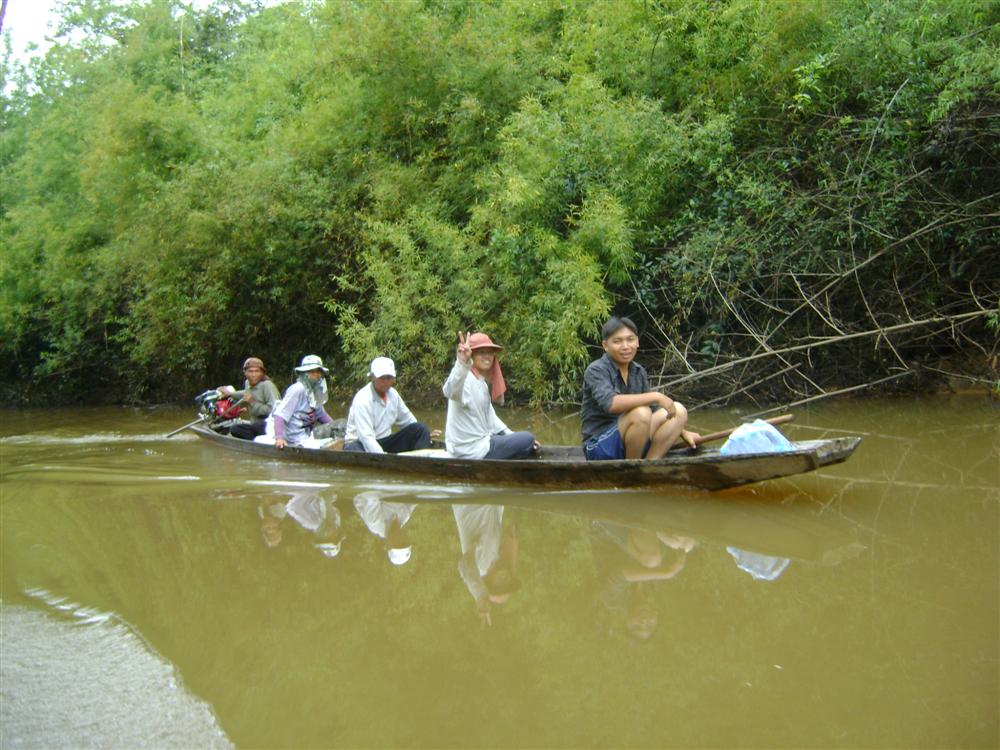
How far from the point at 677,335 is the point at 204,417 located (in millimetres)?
5152

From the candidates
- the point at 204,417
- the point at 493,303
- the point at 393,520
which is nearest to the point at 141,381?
the point at 204,417

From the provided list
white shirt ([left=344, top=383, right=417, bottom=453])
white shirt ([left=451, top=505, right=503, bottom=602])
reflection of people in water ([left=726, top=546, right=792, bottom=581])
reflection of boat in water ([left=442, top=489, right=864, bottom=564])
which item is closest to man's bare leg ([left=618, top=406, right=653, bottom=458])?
reflection of boat in water ([left=442, top=489, right=864, bottom=564])

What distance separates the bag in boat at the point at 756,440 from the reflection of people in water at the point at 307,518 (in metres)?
2.34

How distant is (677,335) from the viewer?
9617mm

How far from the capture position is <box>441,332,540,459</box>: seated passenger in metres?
6.23

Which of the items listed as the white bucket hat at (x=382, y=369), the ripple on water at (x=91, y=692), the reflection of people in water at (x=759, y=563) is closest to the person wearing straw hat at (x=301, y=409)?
the white bucket hat at (x=382, y=369)

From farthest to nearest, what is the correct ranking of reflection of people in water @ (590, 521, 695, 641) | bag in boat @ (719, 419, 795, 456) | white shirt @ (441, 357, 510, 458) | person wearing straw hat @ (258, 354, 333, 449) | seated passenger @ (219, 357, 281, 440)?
seated passenger @ (219, 357, 281, 440) < person wearing straw hat @ (258, 354, 333, 449) < white shirt @ (441, 357, 510, 458) < bag in boat @ (719, 419, 795, 456) < reflection of people in water @ (590, 521, 695, 641)

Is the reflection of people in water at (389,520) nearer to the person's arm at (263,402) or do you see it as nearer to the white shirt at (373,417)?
the white shirt at (373,417)

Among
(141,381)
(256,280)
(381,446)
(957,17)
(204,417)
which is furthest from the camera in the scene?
(141,381)

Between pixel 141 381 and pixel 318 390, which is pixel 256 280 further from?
pixel 318 390

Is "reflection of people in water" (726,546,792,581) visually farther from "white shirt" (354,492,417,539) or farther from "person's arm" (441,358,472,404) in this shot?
"person's arm" (441,358,472,404)

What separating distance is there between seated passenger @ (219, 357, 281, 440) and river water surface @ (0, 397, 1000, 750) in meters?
2.40

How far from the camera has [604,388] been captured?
5.61m

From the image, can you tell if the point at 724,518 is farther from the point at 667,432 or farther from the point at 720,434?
the point at 667,432
